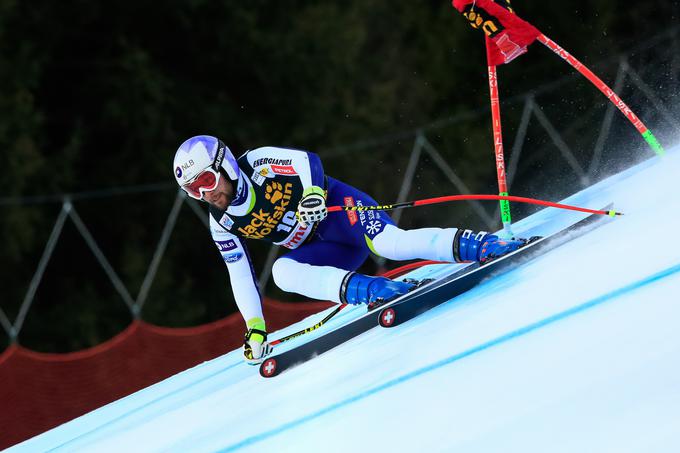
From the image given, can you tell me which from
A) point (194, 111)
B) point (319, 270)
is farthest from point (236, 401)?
point (194, 111)

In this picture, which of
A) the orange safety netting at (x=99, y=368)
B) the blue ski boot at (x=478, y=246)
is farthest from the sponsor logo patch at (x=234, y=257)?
the orange safety netting at (x=99, y=368)

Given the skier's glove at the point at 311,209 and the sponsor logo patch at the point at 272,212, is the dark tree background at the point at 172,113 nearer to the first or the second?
the sponsor logo patch at the point at 272,212

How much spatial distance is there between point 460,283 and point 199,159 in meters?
1.36

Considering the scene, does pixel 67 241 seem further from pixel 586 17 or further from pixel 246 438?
pixel 246 438

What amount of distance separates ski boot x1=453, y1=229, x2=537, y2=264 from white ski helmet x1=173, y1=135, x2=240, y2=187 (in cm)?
114

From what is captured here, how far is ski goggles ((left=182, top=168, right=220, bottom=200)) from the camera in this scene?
204 inches

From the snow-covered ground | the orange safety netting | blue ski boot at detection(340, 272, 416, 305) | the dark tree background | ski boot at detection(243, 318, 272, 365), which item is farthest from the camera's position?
the dark tree background

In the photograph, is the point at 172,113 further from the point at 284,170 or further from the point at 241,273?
the point at 284,170

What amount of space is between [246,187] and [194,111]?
44.0 feet

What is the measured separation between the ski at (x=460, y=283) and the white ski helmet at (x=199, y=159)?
1040 millimetres

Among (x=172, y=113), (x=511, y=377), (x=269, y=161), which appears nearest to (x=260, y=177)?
(x=269, y=161)

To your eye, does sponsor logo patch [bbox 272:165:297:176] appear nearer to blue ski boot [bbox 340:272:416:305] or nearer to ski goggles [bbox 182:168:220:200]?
ski goggles [bbox 182:168:220:200]

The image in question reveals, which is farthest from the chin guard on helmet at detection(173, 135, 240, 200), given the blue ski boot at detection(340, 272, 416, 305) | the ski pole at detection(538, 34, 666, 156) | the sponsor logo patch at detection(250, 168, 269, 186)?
the ski pole at detection(538, 34, 666, 156)

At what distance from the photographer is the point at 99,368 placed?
30.3 feet
